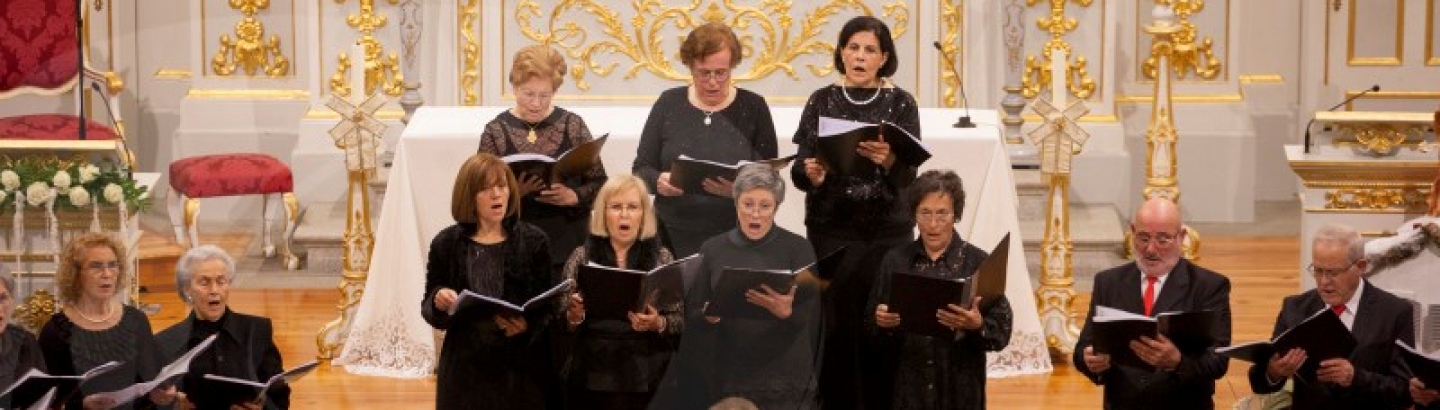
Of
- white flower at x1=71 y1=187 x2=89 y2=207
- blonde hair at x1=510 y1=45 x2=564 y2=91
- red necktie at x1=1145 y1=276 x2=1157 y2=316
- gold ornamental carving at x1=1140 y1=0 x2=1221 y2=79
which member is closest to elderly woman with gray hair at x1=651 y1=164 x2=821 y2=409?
blonde hair at x1=510 y1=45 x2=564 y2=91

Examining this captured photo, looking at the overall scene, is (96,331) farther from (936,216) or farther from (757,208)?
(936,216)

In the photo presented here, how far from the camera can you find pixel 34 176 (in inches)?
313

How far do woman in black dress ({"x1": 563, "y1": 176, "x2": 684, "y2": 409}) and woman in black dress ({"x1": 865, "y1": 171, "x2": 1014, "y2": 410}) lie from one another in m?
0.57

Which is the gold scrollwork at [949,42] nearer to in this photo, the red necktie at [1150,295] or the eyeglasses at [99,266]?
the red necktie at [1150,295]

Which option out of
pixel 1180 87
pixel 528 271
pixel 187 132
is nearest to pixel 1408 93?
pixel 1180 87

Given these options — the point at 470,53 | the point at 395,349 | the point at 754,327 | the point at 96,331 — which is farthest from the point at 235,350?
the point at 470,53

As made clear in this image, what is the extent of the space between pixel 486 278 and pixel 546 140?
911mm

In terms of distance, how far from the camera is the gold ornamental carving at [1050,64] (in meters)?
10.8

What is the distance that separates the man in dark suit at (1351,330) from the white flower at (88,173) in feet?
12.3

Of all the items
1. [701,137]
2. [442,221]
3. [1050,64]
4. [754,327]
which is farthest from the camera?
[1050,64]

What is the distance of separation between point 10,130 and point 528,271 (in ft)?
15.8

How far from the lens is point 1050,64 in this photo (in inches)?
428

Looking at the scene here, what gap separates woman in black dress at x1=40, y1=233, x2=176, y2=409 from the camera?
6090mm

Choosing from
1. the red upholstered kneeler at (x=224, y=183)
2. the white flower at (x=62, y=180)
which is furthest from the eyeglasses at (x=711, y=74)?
the red upholstered kneeler at (x=224, y=183)
